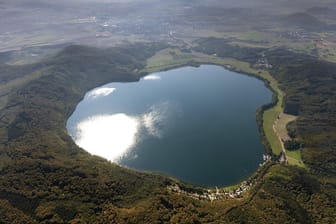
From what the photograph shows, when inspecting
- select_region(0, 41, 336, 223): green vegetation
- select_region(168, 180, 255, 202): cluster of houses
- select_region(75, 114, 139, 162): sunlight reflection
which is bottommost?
select_region(75, 114, 139, 162): sunlight reflection

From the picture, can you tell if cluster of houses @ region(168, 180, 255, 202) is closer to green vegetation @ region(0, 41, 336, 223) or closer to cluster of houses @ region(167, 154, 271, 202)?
cluster of houses @ region(167, 154, 271, 202)

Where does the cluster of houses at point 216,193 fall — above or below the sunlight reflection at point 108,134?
above

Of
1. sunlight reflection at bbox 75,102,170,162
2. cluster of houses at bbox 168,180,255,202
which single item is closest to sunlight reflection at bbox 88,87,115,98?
sunlight reflection at bbox 75,102,170,162

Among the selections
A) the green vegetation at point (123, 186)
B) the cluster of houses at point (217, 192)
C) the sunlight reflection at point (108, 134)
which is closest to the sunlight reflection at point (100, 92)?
the sunlight reflection at point (108, 134)

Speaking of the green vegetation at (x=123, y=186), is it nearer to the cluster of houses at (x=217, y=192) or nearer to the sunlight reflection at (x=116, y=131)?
the cluster of houses at (x=217, y=192)

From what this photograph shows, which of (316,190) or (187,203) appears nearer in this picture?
(187,203)

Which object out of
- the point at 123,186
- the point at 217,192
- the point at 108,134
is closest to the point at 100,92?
the point at 108,134

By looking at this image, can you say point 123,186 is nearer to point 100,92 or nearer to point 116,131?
point 116,131

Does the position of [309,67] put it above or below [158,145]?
above

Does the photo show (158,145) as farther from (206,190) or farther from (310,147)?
(310,147)

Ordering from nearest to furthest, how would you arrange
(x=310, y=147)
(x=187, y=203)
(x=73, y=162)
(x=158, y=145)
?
(x=187, y=203), (x=73, y=162), (x=310, y=147), (x=158, y=145)

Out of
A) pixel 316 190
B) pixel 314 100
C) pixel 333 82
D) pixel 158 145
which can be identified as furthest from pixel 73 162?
pixel 333 82
